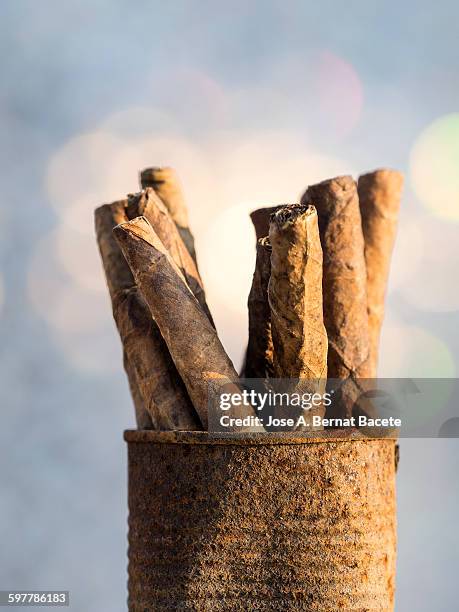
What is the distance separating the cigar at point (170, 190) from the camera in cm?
307

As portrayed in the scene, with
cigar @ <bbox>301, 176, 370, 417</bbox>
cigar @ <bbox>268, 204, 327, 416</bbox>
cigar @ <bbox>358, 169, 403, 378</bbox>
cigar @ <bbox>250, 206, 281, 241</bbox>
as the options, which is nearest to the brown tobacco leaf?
cigar @ <bbox>268, 204, 327, 416</bbox>

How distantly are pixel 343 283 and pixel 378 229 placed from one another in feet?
1.07

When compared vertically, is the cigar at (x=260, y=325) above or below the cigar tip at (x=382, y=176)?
below

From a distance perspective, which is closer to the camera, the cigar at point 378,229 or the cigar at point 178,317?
the cigar at point 178,317

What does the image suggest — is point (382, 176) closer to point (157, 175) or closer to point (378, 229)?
point (378, 229)

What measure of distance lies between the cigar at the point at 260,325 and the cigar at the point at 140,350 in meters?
0.22

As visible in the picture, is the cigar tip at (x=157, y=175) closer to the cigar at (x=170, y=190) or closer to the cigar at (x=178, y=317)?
the cigar at (x=170, y=190)

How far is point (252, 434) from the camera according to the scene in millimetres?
2512

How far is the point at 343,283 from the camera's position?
2.83m

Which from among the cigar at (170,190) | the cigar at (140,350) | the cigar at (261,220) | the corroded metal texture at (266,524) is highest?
the cigar at (170,190)

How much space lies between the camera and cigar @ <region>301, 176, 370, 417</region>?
2.83 metres

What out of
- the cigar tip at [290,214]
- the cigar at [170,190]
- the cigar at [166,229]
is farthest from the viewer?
the cigar at [170,190]

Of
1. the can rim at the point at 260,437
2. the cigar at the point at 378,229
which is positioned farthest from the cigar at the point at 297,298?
the cigar at the point at 378,229

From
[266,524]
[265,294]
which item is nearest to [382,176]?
[265,294]
